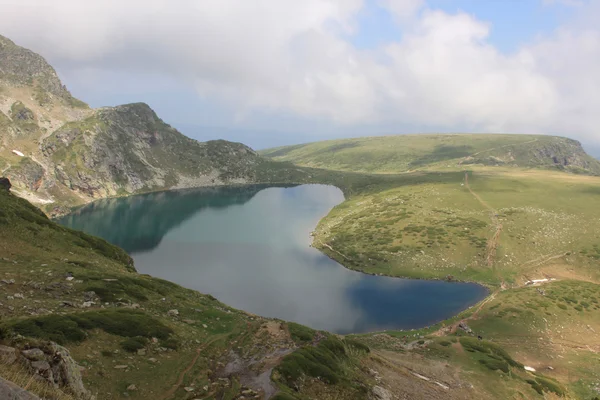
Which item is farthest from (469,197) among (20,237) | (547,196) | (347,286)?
(20,237)

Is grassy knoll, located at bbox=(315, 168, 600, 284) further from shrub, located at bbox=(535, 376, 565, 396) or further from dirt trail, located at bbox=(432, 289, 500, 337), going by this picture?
shrub, located at bbox=(535, 376, 565, 396)

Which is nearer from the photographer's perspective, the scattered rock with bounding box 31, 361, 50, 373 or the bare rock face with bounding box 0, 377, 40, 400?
the bare rock face with bounding box 0, 377, 40, 400

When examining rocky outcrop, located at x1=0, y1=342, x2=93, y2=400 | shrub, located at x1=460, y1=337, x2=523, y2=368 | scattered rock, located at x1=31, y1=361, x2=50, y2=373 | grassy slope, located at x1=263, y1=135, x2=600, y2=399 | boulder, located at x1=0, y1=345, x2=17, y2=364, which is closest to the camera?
boulder, located at x1=0, y1=345, x2=17, y2=364

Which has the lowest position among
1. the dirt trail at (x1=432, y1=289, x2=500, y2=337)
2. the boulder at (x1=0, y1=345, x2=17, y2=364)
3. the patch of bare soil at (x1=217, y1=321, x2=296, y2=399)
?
the dirt trail at (x1=432, y1=289, x2=500, y2=337)

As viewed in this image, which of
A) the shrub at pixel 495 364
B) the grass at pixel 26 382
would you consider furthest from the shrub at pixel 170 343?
the shrub at pixel 495 364

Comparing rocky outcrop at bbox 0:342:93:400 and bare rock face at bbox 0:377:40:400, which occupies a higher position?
bare rock face at bbox 0:377:40:400

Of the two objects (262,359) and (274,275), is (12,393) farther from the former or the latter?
(274,275)

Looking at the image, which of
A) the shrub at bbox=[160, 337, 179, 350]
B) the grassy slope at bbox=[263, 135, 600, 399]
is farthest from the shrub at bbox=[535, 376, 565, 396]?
the shrub at bbox=[160, 337, 179, 350]

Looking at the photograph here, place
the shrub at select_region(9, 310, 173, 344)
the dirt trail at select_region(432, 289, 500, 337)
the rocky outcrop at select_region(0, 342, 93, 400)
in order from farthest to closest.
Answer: the dirt trail at select_region(432, 289, 500, 337), the shrub at select_region(9, 310, 173, 344), the rocky outcrop at select_region(0, 342, 93, 400)
